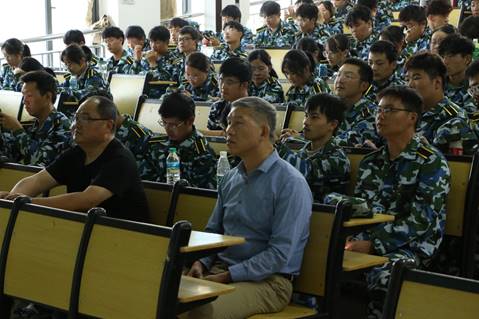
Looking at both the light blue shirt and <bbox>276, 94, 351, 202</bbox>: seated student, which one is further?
Answer: <bbox>276, 94, 351, 202</bbox>: seated student

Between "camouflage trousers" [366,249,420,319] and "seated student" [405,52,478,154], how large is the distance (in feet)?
3.27

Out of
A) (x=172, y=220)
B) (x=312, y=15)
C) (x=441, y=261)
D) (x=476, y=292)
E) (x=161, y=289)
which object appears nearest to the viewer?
(x=476, y=292)

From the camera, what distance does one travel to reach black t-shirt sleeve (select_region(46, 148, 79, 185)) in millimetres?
3971

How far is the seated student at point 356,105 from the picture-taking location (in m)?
4.89

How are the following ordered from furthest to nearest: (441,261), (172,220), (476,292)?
(441,261) < (172,220) < (476,292)

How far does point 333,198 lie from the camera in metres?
3.45

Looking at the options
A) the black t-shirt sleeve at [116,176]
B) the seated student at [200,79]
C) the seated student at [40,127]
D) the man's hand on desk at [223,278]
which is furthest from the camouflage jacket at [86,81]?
the man's hand on desk at [223,278]

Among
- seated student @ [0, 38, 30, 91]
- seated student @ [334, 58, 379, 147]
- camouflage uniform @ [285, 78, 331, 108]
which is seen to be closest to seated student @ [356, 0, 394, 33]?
seated student @ [0, 38, 30, 91]

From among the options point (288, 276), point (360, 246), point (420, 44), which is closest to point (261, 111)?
point (288, 276)

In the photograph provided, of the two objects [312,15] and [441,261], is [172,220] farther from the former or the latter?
[312,15]

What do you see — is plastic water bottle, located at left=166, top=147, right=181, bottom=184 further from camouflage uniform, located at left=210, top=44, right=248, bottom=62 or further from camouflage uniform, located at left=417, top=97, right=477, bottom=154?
camouflage uniform, located at left=210, top=44, right=248, bottom=62

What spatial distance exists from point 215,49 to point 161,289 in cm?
729

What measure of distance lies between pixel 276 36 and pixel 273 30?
11 centimetres

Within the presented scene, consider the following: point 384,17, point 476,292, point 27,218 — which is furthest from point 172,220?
point 384,17
